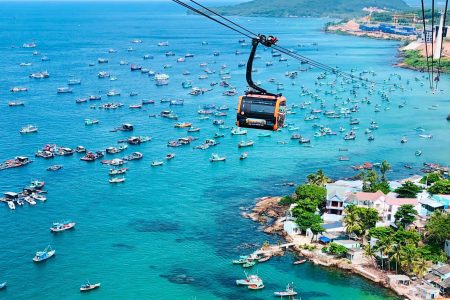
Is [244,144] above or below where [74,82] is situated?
below

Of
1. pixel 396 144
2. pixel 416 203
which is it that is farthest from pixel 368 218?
pixel 396 144

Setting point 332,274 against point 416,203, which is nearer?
point 332,274

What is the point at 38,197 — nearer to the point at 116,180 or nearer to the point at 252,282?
the point at 116,180

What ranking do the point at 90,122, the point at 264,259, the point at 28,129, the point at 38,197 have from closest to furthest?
the point at 264,259, the point at 38,197, the point at 28,129, the point at 90,122

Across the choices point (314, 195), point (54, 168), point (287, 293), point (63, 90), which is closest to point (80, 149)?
point (54, 168)

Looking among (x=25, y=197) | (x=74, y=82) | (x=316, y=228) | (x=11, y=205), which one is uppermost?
(x=74, y=82)

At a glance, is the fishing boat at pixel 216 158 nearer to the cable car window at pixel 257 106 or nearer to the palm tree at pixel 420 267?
the palm tree at pixel 420 267

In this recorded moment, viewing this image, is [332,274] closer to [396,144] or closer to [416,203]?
[416,203]

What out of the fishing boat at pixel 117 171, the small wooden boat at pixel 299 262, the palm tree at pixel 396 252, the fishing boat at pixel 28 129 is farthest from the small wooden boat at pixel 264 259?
the fishing boat at pixel 28 129
